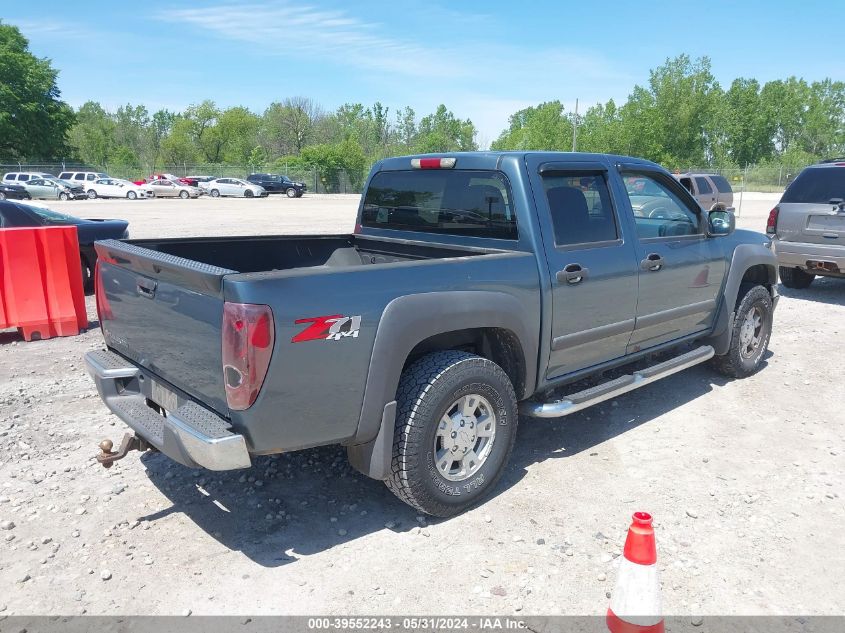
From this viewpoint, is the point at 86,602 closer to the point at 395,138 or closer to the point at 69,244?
the point at 69,244

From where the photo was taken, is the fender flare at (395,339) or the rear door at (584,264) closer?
the fender flare at (395,339)

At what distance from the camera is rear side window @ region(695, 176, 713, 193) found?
18859 mm

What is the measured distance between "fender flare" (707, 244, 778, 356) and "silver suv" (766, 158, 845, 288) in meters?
3.92

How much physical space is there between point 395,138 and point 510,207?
113419 millimetres

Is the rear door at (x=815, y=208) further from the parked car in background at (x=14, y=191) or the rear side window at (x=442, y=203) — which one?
the parked car in background at (x=14, y=191)

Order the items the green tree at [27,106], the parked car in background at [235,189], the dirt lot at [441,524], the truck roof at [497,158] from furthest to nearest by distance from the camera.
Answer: the green tree at [27,106] < the parked car in background at [235,189] < the truck roof at [497,158] < the dirt lot at [441,524]

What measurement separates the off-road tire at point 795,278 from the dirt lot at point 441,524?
5.70 m

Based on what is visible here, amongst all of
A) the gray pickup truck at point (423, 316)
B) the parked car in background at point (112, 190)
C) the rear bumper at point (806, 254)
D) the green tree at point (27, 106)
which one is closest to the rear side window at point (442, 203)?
the gray pickup truck at point (423, 316)

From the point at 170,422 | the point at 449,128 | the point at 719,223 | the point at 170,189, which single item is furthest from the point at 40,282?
the point at 449,128

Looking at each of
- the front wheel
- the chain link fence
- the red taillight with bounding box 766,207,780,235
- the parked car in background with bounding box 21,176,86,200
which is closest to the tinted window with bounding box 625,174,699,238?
the front wheel

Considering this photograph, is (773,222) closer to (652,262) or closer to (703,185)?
(652,262)

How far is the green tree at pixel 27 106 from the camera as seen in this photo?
55.1 metres

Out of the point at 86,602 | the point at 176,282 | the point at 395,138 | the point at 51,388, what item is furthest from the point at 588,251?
the point at 395,138

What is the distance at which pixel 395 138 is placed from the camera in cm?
11331
